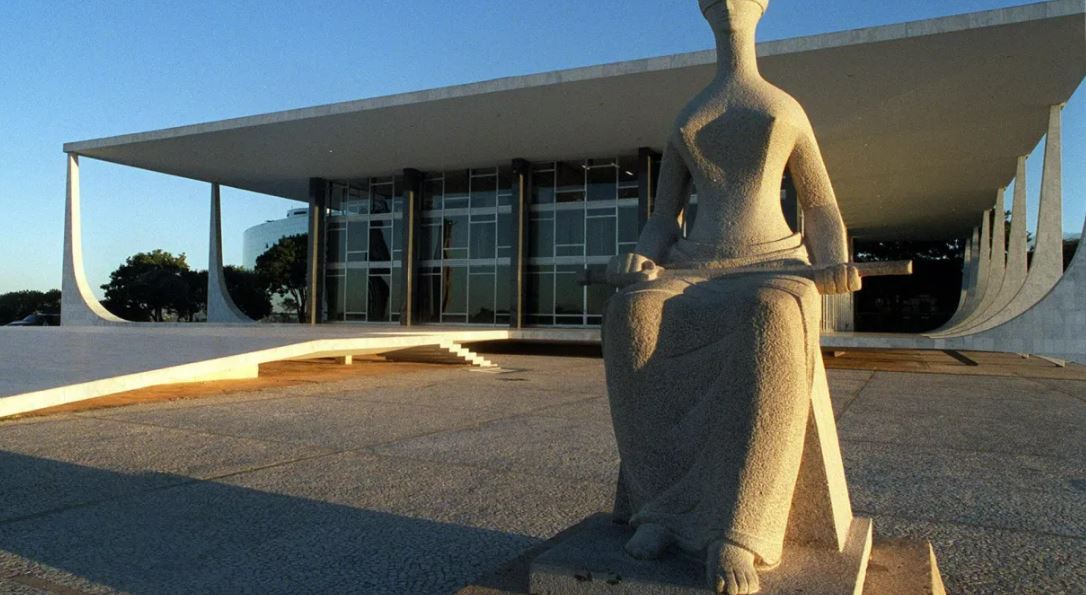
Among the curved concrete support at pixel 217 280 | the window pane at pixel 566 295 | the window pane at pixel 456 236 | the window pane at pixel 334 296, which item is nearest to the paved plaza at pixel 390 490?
the window pane at pixel 566 295

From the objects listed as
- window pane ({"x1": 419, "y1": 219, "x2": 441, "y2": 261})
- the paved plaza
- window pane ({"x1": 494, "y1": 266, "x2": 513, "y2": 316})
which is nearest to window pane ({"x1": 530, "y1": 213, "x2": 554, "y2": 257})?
window pane ({"x1": 494, "y1": 266, "x2": 513, "y2": 316})

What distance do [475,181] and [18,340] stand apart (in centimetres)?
1477

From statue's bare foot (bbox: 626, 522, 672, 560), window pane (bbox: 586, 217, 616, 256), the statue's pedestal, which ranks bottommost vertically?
the statue's pedestal

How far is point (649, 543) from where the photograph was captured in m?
2.77

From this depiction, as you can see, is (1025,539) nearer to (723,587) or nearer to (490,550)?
(723,587)

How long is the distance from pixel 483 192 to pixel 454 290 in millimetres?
3602

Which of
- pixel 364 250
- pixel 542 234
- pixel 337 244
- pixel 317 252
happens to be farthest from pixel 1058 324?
pixel 317 252

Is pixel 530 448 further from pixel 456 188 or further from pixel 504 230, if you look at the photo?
pixel 456 188

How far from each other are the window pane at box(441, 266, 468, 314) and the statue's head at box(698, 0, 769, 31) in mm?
23131

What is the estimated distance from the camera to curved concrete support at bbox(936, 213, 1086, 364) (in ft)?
52.6

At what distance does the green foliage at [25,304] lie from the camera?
50.1 m

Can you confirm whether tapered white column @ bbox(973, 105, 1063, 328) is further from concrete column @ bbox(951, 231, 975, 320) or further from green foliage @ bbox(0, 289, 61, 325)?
green foliage @ bbox(0, 289, 61, 325)

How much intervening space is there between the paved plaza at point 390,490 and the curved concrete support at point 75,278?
20.2 m

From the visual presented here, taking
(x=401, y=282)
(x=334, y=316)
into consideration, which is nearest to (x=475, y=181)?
(x=401, y=282)
